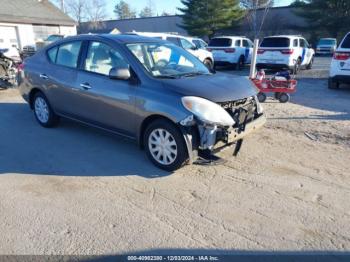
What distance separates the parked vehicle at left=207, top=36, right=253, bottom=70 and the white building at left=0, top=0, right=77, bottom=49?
14950mm

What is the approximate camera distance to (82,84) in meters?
A: 5.32

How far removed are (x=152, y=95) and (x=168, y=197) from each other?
53.1 inches

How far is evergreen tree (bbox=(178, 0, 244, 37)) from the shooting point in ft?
139

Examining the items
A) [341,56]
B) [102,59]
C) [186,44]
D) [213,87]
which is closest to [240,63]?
[186,44]

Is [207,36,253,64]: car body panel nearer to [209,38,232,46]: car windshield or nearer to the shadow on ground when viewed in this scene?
[209,38,232,46]: car windshield

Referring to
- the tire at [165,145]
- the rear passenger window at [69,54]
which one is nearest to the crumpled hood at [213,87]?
the tire at [165,145]

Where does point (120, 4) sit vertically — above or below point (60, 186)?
above

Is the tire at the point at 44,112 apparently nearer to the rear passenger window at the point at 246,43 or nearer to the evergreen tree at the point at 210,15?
the rear passenger window at the point at 246,43

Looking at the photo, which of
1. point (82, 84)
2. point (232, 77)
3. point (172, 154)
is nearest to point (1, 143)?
point (82, 84)

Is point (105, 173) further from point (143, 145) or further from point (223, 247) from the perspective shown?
point (223, 247)

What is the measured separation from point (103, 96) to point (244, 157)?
221 centimetres

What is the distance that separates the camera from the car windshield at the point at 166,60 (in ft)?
16.0

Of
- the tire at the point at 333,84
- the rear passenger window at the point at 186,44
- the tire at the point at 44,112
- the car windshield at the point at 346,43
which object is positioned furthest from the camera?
the rear passenger window at the point at 186,44

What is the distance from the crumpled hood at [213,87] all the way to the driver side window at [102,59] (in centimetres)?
88
